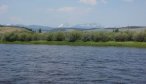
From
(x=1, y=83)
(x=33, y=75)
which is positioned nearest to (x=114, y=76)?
(x=33, y=75)

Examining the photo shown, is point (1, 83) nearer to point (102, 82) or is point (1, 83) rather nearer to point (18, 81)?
point (18, 81)

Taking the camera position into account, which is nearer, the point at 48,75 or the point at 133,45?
the point at 48,75

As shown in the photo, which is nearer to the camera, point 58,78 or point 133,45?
point 58,78

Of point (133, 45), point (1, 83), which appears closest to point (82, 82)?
point (1, 83)

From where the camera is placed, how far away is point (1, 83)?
45719 mm

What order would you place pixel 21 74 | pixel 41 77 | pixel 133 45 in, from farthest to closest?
pixel 133 45
pixel 21 74
pixel 41 77

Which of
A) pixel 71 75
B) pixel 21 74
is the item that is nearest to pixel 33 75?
pixel 21 74

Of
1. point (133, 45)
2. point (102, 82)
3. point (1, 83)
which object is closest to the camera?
point (1, 83)

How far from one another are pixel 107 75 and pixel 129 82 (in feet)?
24.8

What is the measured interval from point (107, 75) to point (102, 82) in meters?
7.69

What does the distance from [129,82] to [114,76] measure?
616 centimetres

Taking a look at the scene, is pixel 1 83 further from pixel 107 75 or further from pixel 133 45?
pixel 133 45

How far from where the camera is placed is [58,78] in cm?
5138

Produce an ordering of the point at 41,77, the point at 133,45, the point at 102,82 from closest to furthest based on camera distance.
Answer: the point at 102,82 < the point at 41,77 < the point at 133,45
